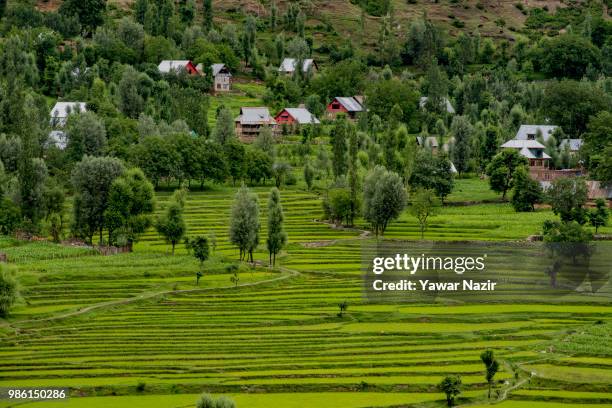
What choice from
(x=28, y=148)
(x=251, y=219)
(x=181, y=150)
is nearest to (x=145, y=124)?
(x=181, y=150)

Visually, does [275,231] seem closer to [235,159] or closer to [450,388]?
[235,159]

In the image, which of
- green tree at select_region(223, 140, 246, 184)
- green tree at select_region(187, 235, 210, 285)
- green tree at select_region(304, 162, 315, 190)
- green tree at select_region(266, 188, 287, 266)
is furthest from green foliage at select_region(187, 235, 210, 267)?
green tree at select_region(223, 140, 246, 184)

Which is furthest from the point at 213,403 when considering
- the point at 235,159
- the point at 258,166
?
the point at 235,159

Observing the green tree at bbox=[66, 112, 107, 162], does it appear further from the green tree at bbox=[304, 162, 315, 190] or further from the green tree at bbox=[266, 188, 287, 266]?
the green tree at bbox=[266, 188, 287, 266]

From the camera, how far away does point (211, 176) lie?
174625 millimetres

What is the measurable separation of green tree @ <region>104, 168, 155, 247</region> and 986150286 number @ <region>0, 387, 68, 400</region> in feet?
172

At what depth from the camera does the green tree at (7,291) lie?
11356 centimetres

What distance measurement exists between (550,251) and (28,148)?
54.2 m

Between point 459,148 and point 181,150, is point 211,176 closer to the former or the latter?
point 181,150

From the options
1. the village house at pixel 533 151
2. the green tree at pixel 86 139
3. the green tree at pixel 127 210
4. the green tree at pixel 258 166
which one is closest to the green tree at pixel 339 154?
the green tree at pixel 258 166

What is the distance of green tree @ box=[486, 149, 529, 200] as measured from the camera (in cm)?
17438

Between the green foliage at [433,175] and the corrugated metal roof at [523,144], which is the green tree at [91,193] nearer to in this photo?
the green foliage at [433,175]

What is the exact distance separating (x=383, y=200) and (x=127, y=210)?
2697cm

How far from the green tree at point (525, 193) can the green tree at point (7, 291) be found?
70.1 m
